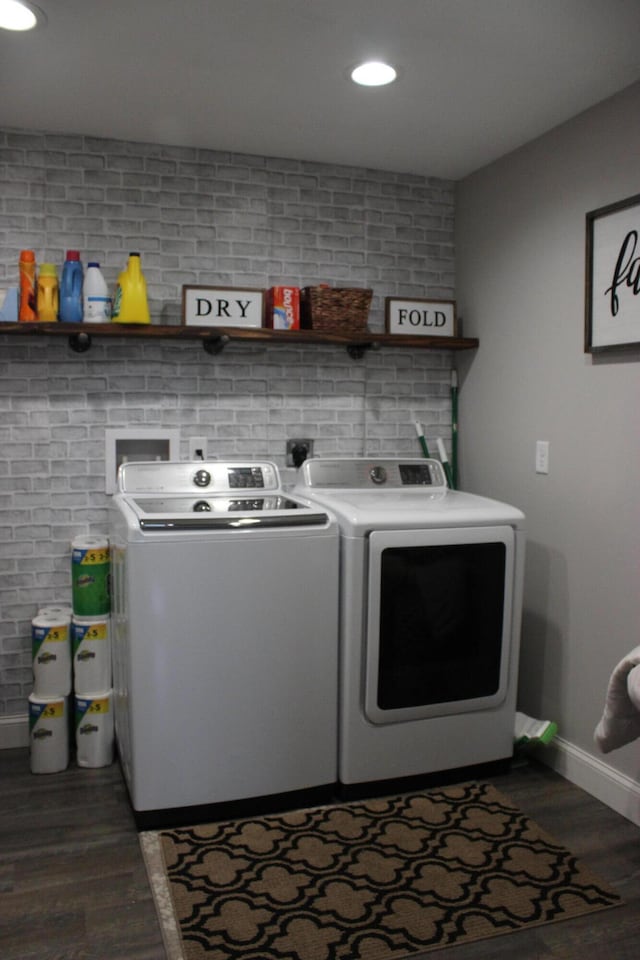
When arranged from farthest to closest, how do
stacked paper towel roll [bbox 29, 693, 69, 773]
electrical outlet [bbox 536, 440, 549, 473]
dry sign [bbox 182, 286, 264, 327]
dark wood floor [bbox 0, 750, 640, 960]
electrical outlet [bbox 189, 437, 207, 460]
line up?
electrical outlet [bbox 189, 437, 207, 460]
dry sign [bbox 182, 286, 264, 327]
electrical outlet [bbox 536, 440, 549, 473]
stacked paper towel roll [bbox 29, 693, 69, 773]
dark wood floor [bbox 0, 750, 640, 960]

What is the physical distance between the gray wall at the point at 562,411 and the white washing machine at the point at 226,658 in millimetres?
875

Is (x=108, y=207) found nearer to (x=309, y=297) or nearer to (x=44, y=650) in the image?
(x=309, y=297)

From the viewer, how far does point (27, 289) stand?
284cm

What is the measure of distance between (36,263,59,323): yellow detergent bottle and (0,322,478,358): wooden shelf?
7 cm

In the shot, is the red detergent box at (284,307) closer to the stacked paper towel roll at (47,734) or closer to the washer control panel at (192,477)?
the washer control panel at (192,477)

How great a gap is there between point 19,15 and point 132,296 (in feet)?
3.25

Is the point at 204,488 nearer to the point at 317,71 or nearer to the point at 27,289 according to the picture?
the point at 27,289

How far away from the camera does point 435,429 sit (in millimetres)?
3568

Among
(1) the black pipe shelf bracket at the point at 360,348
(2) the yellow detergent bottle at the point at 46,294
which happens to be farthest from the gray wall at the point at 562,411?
(2) the yellow detergent bottle at the point at 46,294

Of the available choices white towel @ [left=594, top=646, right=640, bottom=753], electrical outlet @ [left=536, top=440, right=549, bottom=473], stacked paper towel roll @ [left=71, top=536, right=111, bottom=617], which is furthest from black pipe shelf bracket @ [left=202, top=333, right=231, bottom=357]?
white towel @ [left=594, top=646, right=640, bottom=753]

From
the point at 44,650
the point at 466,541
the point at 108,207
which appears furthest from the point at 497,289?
the point at 44,650

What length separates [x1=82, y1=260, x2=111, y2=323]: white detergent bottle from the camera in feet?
9.50

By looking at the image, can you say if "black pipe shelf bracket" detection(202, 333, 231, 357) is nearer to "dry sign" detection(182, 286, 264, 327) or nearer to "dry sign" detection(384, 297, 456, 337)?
"dry sign" detection(182, 286, 264, 327)

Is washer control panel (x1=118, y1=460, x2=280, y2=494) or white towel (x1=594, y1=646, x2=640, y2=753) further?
washer control panel (x1=118, y1=460, x2=280, y2=494)
